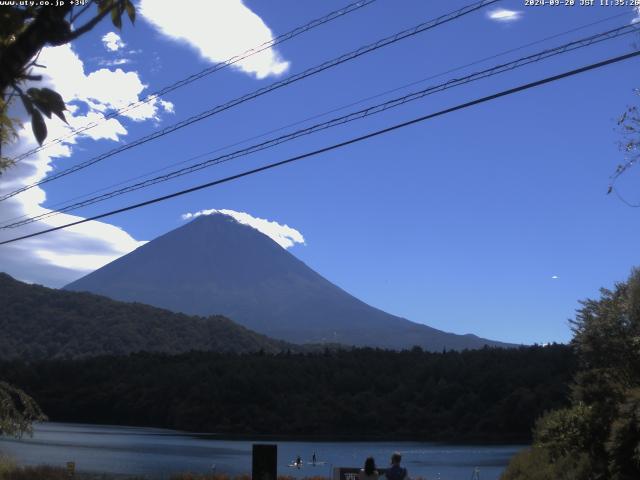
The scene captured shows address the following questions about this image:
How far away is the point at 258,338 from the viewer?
185 meters

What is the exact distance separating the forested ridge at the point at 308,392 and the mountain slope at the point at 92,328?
32.0 m

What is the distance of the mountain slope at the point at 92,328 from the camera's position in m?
158

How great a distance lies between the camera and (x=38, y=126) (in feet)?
13.3

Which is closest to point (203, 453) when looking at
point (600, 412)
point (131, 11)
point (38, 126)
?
point (600, 412)

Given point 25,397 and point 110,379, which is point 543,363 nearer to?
point 110,379

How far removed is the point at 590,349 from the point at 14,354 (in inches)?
5987

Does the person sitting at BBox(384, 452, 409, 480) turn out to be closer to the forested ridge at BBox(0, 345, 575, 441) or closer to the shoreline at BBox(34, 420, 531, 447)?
the forested ridge at BBox(0, 345, 575, 441)

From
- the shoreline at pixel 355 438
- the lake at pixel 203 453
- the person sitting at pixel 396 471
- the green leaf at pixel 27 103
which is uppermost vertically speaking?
the green leaf at pixel 27 103

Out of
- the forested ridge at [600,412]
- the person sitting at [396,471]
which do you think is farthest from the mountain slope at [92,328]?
the person sitting at [396,471]

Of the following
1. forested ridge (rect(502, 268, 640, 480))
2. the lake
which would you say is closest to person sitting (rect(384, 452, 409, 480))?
forested ridge (rect(502, 268, 640, 480))

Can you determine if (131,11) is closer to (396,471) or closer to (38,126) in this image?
(38,126)

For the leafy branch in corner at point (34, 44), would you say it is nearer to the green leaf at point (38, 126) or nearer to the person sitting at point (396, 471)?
the green leaf at point (38, 126)

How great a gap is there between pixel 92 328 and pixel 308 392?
208 feet

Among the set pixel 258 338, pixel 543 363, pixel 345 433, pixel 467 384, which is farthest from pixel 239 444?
pixel 258 338
